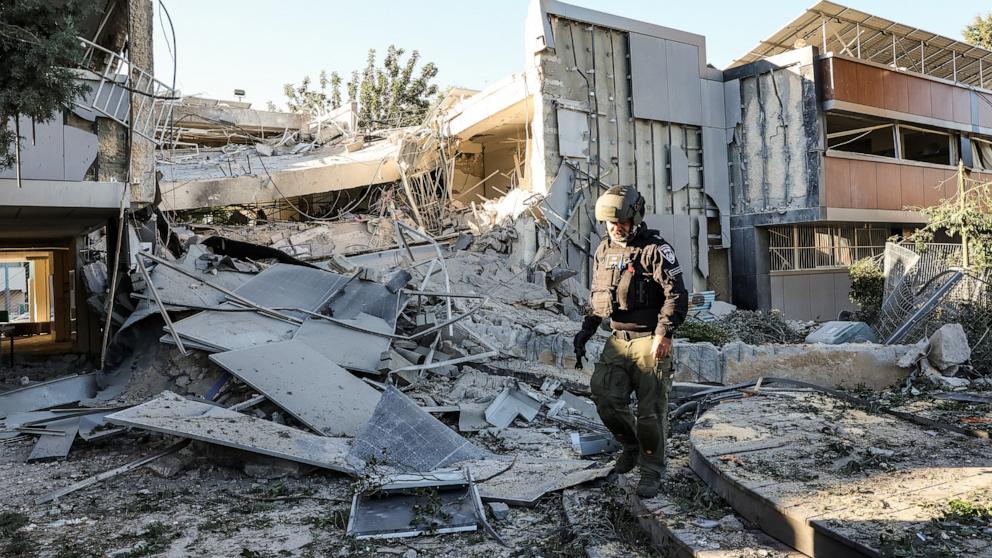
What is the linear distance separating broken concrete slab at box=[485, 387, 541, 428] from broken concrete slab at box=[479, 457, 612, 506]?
981mm

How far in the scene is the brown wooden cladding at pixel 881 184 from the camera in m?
14.7

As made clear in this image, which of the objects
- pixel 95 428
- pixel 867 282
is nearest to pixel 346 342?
pixel 95 428

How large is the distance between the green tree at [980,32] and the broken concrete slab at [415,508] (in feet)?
90.3

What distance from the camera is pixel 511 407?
6121 millimetres

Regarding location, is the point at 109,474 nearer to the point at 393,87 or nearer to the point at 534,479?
the point at 534,479

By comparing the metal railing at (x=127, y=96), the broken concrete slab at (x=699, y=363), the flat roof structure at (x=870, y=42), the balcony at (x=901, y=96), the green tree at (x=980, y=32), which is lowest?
the broken concrete slab at (x=699, y=363)

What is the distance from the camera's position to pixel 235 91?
19891 millimetres

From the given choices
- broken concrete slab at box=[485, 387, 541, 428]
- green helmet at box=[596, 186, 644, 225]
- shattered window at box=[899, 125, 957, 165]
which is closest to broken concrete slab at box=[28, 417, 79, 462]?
broken concrete slab at box=[485, 387, 541, 428]

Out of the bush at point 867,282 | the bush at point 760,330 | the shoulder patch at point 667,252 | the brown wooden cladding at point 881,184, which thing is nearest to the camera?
the shoulder patch at point 667,252

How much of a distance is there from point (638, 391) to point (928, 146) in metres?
19.9

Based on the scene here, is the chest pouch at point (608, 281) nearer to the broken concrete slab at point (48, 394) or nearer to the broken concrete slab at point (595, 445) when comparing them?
the broken concrete slab at point (595, 445)

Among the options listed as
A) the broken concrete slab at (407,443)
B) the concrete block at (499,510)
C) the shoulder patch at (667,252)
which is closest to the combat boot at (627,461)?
the concrete block at (499,510)

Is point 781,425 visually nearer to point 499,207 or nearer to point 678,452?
point 678,452

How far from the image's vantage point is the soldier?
142 inches
